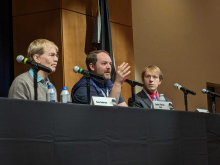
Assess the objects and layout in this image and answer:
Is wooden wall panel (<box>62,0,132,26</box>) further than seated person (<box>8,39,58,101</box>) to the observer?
Yes

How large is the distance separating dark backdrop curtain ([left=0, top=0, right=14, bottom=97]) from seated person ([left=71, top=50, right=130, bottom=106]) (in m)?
1.31

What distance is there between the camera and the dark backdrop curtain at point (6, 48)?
3.74 meters

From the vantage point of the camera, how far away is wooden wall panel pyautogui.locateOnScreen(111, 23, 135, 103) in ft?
14.8

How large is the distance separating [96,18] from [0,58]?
1.16m

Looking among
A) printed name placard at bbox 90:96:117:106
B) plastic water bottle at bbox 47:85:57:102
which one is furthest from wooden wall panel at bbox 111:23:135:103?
plastic water bottle at bbox 47:85:57:102

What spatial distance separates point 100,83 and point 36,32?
1.53 metres

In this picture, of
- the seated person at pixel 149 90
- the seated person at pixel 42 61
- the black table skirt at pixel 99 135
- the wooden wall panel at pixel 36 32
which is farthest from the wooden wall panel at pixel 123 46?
the seated person at pixel 42 61

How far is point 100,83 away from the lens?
2.73 meters

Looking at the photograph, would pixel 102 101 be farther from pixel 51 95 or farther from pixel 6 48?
pixel 6 48

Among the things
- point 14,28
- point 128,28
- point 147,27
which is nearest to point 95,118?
point 14,28

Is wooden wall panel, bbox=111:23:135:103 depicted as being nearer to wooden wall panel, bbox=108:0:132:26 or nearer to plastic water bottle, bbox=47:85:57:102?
wooden wall panel, bbox=108:0:132:26

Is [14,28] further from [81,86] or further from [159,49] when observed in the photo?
[159,49]

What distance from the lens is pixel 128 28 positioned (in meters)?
4.77

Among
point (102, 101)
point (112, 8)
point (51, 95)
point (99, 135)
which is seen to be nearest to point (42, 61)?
point (51, 95)
